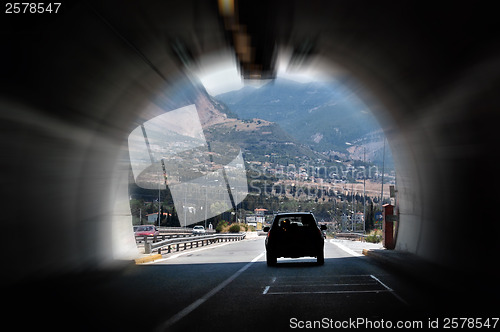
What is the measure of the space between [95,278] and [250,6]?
9.16 metres

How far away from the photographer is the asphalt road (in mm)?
9938

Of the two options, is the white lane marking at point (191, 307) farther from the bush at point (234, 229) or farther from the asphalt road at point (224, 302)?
the bush at point (234, 229)

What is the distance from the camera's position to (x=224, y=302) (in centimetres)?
1238

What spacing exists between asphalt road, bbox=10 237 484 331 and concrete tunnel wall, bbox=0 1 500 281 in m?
1.71
